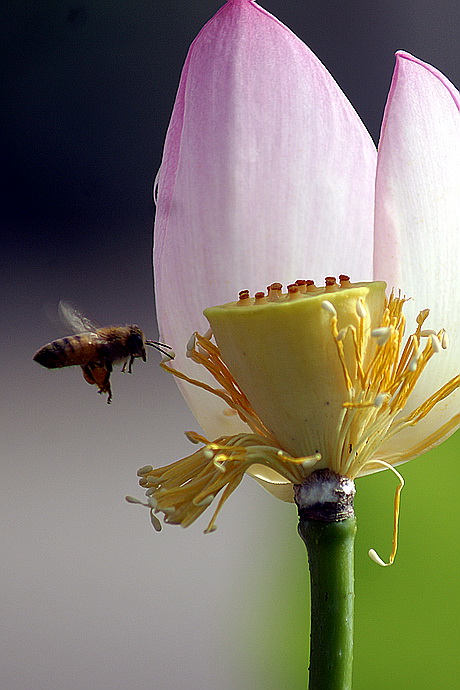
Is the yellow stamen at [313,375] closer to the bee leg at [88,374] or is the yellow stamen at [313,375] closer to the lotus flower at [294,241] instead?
the lotus flower at [294,241]

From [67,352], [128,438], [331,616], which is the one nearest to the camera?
[331,616]

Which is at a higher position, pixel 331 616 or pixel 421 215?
pixel 421 215

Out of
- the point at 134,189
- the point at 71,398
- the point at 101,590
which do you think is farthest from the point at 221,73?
the point at 134,189

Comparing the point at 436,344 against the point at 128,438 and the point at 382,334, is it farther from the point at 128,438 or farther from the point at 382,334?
the point at 128,438

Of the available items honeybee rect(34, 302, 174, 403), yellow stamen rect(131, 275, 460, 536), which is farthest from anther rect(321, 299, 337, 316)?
honeybee rect(34, 302, 174, 403)

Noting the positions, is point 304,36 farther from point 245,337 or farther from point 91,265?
point 245,337

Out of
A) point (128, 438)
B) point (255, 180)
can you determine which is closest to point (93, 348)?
point (255, 180)
